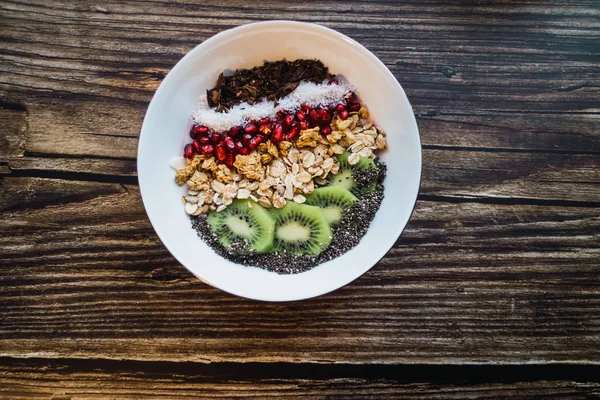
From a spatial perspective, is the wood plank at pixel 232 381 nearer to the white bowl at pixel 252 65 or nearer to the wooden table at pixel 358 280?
the wooden table at pixel 358 280

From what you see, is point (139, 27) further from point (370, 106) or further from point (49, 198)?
point (370, 106)

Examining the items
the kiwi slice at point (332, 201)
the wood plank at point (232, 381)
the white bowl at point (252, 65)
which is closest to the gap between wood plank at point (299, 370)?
the wood plank at point (232, 381)

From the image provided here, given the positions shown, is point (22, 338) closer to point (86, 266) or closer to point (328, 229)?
point (86, 266)

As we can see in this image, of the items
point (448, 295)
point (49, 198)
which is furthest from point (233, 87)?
point (448, 295)

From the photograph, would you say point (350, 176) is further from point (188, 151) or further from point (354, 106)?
point (188, 151)

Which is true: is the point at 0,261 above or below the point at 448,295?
above

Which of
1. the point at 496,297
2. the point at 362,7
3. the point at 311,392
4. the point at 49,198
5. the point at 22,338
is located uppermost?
the point at 362,7

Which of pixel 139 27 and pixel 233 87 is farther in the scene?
pixel 139 27

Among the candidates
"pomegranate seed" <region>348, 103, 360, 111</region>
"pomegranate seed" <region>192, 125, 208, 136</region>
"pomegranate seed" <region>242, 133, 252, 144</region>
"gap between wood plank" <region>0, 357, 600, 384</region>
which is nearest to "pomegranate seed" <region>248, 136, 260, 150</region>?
"pomegranate seed" <region>242, 133, 252, 144</region>
